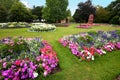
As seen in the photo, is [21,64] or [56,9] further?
[56,9]

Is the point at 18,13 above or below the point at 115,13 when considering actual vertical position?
above

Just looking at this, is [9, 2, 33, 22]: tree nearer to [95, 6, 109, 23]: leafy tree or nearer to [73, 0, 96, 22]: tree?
[73, 0, 96, 22]: tree

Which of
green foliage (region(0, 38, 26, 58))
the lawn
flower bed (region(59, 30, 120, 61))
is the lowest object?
the lawn

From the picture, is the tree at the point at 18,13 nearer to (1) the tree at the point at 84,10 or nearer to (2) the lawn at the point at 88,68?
(1) the tree at the point at 84,10

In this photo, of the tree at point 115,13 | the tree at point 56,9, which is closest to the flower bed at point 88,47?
the tree at point 56,9

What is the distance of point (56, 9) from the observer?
30422 mm

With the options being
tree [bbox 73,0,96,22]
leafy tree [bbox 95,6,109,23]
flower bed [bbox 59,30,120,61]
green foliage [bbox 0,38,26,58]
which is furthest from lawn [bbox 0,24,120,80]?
tree [bbox 73,0,96,22]

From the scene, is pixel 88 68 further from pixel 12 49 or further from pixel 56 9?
pixel 56 9

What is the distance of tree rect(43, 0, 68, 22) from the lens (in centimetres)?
3064

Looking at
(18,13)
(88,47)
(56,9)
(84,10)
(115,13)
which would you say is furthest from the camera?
(84,10)

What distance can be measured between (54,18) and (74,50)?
2509 cm

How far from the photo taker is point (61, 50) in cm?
744

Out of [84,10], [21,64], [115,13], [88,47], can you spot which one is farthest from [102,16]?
[21,64]

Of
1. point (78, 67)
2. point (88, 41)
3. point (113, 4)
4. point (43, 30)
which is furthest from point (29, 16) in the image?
point (78, 67)
